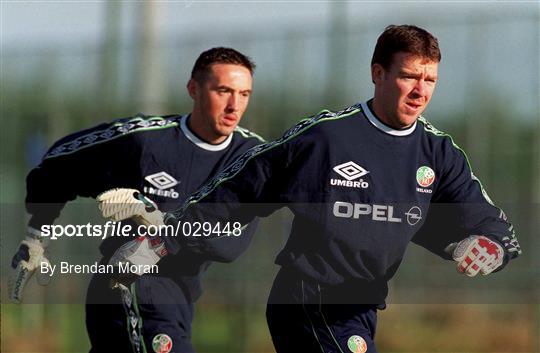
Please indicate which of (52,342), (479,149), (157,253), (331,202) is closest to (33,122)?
(52,342)

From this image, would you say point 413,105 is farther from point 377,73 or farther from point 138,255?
point 138,255

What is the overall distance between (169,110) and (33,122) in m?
1.78

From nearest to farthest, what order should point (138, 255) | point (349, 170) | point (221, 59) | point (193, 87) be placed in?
1. point (349, 170)
2. point (138, 255)
3. point (221, 59)
4. point (193, 87)

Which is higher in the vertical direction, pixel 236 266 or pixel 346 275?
pixel 346 275

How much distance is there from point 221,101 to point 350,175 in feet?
4.45

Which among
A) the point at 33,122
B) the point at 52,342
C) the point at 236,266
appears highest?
the point at 33,122

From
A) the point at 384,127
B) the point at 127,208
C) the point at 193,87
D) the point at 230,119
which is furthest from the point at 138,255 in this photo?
the point at 384,127

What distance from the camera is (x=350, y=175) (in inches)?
231

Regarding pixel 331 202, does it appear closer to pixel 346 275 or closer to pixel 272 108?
pixel 346 275

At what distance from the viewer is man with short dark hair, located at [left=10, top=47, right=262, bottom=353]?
21.8 feet

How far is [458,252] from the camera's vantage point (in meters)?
5.80

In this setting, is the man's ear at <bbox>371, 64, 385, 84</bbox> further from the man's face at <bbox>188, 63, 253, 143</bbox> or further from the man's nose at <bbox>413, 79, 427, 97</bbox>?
the man's face at <bbox>188, 63, 253, 143</bbox>

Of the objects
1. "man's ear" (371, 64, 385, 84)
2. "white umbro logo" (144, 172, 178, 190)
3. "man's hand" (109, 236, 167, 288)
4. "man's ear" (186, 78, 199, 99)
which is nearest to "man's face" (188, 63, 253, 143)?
"man's ear" (186, 78, 199, 99)

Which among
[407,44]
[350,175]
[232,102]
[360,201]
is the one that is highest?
[407,44]
